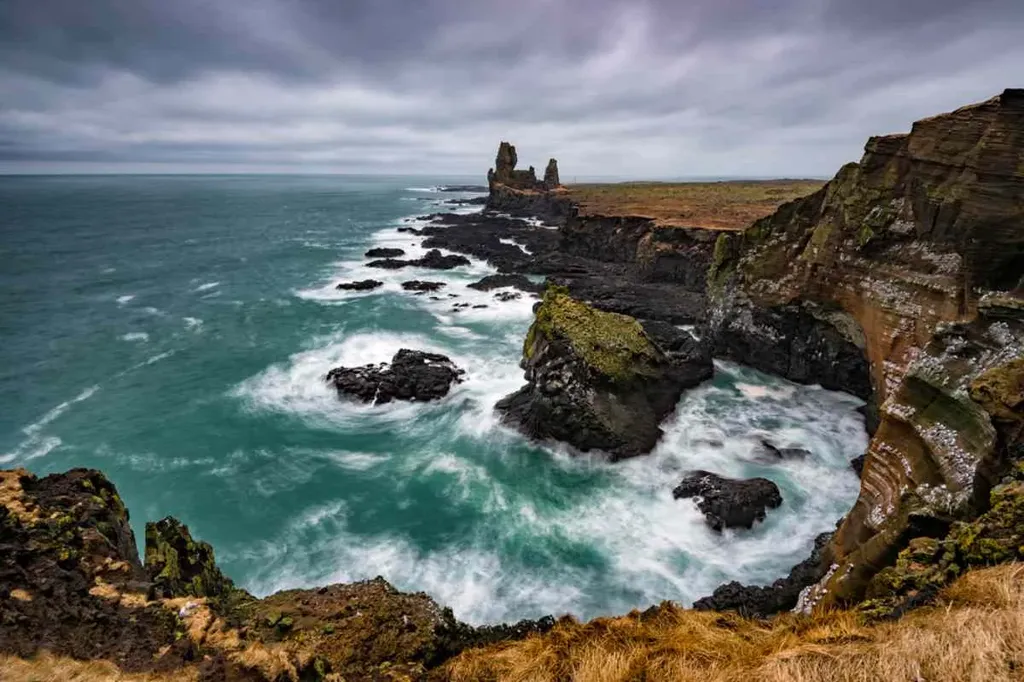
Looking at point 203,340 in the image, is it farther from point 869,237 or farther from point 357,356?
point 869,237

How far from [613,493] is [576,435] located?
331 centimetres

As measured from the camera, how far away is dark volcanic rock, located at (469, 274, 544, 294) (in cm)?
5381

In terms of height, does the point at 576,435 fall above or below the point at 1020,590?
below

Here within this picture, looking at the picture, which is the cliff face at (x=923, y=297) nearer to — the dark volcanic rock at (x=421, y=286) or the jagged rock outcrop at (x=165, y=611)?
the jagged rock outcrop at (x=165, y=611)

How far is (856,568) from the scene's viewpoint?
11.1 m

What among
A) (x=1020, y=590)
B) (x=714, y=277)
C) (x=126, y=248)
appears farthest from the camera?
(x=126, y=248)

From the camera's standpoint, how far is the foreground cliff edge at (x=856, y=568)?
6.02 metres

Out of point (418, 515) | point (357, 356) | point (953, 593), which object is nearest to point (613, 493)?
point (418, 515)

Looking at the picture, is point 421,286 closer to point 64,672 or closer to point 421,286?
point 421,286

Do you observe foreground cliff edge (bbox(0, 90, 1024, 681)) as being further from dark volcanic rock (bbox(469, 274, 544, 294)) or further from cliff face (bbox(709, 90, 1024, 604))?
dark volcanic rock (bbox(469, 274, 544, 294))

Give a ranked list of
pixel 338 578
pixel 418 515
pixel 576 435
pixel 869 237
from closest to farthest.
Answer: pixel 338 578 < pixel 869 237 < pixel 418 515 < pixel 576 435

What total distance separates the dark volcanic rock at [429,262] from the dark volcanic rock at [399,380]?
35034 mm

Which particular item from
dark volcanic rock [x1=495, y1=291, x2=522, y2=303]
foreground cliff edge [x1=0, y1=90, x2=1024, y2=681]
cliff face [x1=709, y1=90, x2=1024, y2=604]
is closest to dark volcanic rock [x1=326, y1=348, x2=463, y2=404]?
dark volcanic rock [x1=495, y1=291, x2=522, y2=303]

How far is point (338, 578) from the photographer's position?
1794 centimetres
